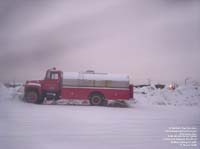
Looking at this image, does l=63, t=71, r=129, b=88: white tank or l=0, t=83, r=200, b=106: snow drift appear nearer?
l=0, t=83, r=200, b=106: snow drift

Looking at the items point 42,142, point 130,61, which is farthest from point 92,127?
point 130,61

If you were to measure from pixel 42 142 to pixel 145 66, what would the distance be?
0.96m

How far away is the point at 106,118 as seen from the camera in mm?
2129

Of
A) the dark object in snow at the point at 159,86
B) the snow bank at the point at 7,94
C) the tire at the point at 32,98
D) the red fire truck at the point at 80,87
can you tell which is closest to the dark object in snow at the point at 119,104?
the red fire truck at the point at 80,87

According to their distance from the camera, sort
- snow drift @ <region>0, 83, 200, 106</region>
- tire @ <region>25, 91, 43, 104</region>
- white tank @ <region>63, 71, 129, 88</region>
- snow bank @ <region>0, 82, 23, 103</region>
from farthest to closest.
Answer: white tank @ <region>63, 71, 129, 88</region>, tire @ <region>25, 91, 43, 104</region>, snow drift @ <region>0, 83, 200, 106</region>, snow bank @ <region>0, 82, 23, 103</region>

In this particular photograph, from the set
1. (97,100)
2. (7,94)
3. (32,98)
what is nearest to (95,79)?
(97,100)

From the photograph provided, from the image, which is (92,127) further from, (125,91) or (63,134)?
(125,91)

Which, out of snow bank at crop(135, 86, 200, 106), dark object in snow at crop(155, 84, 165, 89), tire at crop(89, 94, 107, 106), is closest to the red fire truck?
tire at crop(89, 94, 107, 106)

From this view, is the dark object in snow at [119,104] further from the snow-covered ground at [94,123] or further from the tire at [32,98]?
the tire at [32,98]

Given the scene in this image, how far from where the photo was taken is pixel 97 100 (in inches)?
96.7

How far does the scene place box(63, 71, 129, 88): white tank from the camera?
2369 millimetres

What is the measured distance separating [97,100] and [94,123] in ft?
1.35

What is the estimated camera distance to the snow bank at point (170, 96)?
2.23 meters

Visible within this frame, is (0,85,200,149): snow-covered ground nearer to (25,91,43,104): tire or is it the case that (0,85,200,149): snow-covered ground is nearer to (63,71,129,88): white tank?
(25,91,43,104): tire
